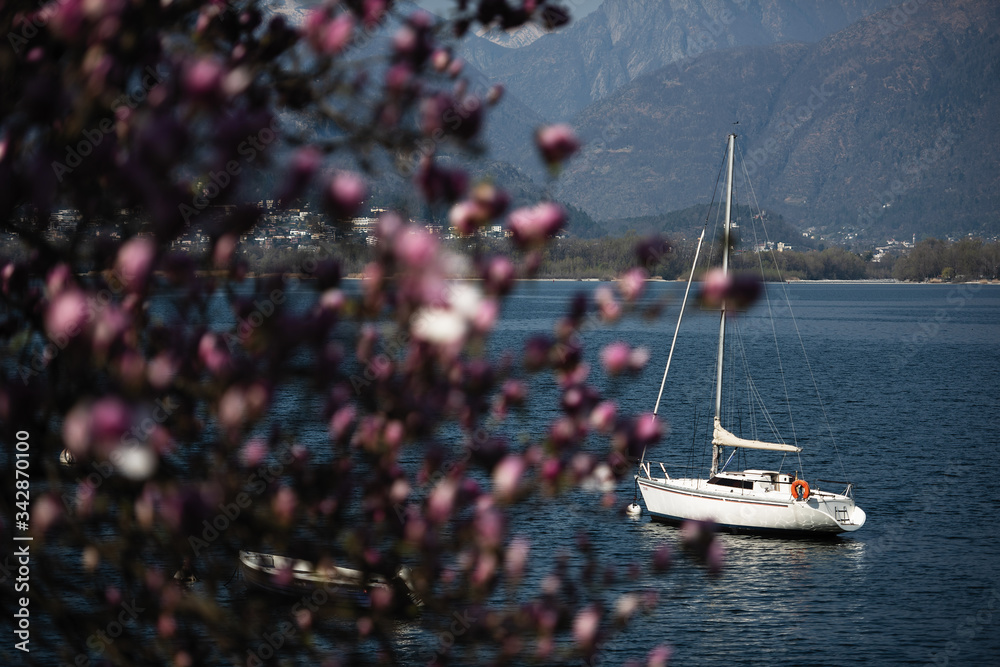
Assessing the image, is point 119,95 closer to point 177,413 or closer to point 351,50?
point 351,50

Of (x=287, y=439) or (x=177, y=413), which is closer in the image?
(x=177, y=413)

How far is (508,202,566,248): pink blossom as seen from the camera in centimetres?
360

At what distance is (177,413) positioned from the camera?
4.37m

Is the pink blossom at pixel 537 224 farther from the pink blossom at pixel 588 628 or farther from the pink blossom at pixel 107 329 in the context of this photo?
the pink blossom at pixel 588 628

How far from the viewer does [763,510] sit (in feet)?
122

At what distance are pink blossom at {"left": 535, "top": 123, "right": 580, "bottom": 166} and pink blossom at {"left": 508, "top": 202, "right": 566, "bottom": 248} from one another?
0.19 metres

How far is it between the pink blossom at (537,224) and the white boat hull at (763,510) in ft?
114

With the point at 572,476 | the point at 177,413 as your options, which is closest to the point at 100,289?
the point at 177,413

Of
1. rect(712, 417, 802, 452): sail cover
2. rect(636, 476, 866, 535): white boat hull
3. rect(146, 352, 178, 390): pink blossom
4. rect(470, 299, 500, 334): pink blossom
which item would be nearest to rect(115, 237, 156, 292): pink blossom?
rect(146, 352, 178, 390): pink blossom

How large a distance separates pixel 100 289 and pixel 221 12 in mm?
1548

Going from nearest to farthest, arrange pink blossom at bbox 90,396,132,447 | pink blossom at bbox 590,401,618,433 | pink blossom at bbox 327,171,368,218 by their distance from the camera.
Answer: pink blossom at bbox 90,396,132,447
pink blossom at bbox 327,171,368,218
pink blossom at bbox 590,401,618,433

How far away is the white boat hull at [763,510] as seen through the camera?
37.1 metres

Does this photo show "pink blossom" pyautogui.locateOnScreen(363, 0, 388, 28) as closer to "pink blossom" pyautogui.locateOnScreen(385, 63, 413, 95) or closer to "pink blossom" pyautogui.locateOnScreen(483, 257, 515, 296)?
"pink blossom" pyautogui.locateOnScreen(385, 63, 413, 95)

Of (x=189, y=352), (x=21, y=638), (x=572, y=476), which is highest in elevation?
(x=189, y=352)
